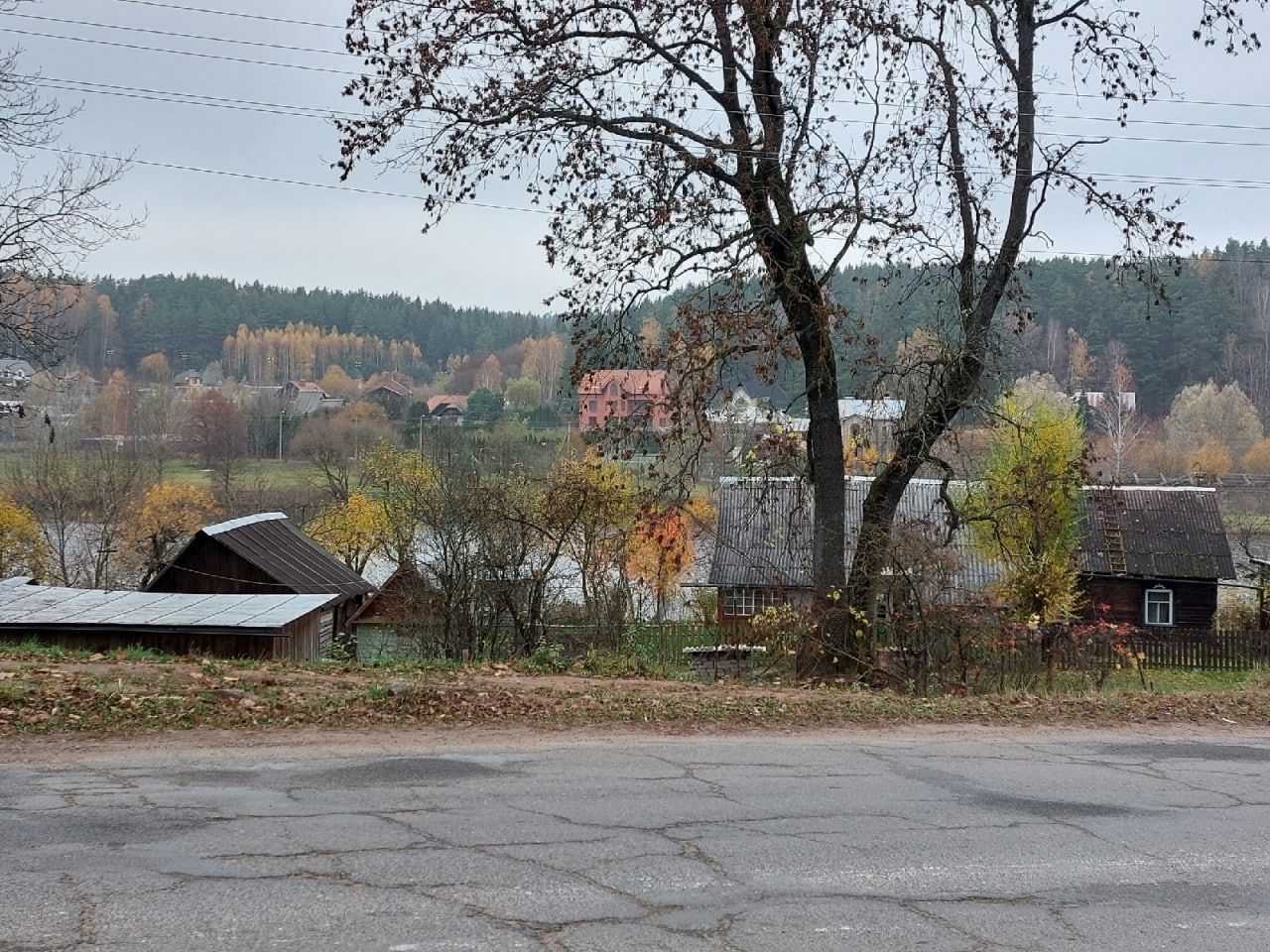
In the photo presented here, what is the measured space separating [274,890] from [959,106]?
47.5 feet

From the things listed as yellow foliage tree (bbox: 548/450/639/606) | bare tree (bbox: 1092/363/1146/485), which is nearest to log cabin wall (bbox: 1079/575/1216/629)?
bare tree (bbox: 1092/363/1146/485)

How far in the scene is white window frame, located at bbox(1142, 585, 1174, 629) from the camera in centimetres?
4391

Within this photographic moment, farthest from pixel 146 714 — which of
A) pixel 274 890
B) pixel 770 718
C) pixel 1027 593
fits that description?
pixel 1027 593

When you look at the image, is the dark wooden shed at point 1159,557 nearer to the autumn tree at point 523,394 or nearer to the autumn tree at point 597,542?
the autumn tree at point 597,542

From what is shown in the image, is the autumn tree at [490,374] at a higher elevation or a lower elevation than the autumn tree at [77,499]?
higher

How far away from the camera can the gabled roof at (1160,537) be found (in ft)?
141

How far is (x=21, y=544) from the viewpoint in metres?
50.8

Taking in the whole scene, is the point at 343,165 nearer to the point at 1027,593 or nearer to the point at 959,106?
the point at 959,106

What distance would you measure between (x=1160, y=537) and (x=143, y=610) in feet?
124

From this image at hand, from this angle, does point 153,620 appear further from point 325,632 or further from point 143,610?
point 325,632

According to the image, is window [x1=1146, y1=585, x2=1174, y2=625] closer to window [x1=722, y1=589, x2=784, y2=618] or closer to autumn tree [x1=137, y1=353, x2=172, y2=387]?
window [x1=722, y1=589, x2=784, y2=618]

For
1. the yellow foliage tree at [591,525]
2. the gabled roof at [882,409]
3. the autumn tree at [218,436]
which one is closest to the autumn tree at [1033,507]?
the gabled roof at [882,409]

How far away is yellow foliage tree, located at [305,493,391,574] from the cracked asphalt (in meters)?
44.6

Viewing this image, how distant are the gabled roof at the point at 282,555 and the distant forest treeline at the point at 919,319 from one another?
6.47 m
